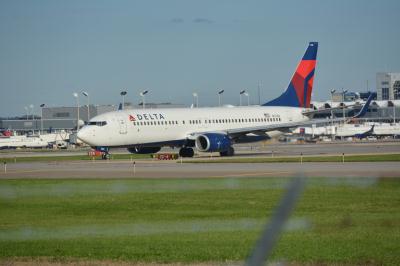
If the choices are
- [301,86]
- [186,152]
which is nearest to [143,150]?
[186,152]

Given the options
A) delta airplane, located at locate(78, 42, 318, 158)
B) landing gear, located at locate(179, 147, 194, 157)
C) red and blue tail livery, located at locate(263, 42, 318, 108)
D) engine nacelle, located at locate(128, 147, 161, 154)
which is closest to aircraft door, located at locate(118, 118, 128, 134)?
delta airplane, located at locate(78, 42, 318, 158)

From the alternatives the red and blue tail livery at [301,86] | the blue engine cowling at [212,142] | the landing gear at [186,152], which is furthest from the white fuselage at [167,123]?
the blue engine cowling at [212,142]

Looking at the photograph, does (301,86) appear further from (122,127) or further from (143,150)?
(122,127)

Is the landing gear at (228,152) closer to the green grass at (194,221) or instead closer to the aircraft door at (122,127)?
the aircraft door at (122,127)

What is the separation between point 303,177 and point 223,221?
63.4 feet

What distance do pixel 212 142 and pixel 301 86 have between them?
1625 cm

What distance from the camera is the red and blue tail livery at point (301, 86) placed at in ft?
260

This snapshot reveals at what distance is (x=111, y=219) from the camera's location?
24672mm

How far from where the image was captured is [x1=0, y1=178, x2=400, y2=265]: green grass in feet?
56.1

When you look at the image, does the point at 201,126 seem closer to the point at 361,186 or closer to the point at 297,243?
the point at 361,186

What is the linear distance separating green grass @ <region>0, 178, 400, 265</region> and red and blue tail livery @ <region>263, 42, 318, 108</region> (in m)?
A: 42.2

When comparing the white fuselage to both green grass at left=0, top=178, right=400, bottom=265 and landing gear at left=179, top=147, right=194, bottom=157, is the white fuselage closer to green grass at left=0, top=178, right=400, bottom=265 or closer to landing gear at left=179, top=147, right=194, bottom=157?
landing gear at left=179, top=147, right=194, bottom=157

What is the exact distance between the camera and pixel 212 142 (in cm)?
6750

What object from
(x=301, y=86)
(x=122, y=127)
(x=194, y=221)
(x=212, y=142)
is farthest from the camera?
(x=301, y=86)
